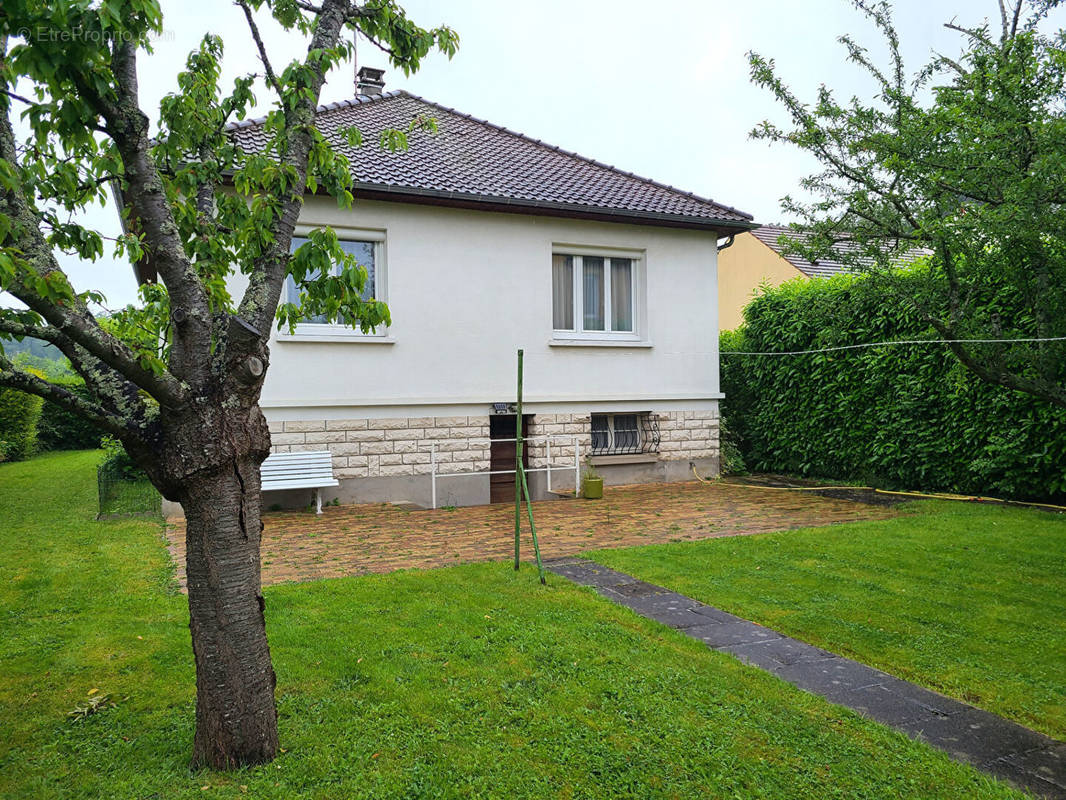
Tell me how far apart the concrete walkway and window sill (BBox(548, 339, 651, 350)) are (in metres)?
6.75

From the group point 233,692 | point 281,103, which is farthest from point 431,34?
point 233,692

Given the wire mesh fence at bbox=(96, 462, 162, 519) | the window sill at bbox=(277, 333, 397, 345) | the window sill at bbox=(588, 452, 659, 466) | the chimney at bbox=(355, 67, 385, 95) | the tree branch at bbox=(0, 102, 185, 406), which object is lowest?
the wire mesh fence at bbox=(96, 462, 162, 519)

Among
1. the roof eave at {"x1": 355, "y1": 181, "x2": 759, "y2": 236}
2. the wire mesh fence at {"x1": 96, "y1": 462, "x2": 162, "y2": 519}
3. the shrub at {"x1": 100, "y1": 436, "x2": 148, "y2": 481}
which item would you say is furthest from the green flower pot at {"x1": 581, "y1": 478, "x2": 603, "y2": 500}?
the shrub at {"x1": 100, "y1": 436, "x2": 148, "y2": 481}

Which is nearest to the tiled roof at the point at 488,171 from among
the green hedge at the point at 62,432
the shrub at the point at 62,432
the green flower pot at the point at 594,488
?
the green flower pot at the point at 594,488

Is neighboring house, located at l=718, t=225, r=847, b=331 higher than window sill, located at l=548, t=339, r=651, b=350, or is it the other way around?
neighboring house, located at l=718, t=225, r=847, b=331

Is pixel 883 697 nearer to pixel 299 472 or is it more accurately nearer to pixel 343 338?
pixel 299 472

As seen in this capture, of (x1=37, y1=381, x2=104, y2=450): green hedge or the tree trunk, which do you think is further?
(x1=37, y1=381, x2=104, y2=450): green hedge

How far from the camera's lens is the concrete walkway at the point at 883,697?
3.18 meters

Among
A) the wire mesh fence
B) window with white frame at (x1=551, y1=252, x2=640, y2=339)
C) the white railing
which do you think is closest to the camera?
the wire mesh fence

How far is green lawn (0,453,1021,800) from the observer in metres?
3.01

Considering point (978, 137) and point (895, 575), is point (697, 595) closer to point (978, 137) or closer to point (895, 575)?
point (895, 575)

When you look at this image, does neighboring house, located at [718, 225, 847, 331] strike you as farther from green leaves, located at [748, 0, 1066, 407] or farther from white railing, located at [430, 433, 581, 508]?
green leaves, located at [748, 0, 1066, 407]

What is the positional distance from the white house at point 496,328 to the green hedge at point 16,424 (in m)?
11.1

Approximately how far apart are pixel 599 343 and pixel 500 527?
14.3ft
